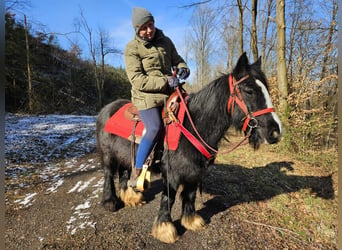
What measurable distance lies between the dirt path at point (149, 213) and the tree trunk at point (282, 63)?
88.2 inches

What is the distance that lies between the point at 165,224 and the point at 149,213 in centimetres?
66

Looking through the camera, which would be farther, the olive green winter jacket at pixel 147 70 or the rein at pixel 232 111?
the olive green winter jacket at pixel 147 70

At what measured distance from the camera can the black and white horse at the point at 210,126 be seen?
78.0 inches

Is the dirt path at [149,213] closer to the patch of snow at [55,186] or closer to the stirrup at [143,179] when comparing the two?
the patch of snow at [55,186]

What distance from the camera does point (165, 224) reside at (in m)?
2.44

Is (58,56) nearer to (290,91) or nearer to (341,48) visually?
(290,91)

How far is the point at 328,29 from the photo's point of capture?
669 cm

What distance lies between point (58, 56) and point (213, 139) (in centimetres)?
2213

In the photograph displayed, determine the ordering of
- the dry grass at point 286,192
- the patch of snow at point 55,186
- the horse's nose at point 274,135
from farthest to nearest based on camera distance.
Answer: the patch of snow at point 55,186 → the dry grass at point 286,192 → the horse's nose at point 274,135

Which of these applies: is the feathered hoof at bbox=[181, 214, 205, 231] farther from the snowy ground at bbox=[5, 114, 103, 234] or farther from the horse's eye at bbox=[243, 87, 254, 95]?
the horse's eye at bbox=[243, 87, 254, 95]

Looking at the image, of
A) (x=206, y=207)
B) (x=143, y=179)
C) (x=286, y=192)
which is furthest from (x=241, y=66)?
(x=286, y=192)

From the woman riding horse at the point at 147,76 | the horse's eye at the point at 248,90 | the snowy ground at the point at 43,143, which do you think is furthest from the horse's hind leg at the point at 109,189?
the snowy ground at the point at 43,143

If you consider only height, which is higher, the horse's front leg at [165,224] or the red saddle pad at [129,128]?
the red saddle pad at [129,128]

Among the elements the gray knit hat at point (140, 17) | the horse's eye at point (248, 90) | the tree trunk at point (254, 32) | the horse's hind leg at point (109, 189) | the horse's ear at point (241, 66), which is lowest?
the horse's hind leg at point (109, 189)
